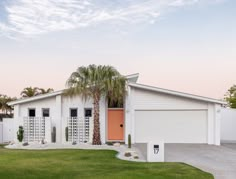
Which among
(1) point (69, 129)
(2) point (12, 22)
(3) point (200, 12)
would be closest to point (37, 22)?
(2) point (12, 22)

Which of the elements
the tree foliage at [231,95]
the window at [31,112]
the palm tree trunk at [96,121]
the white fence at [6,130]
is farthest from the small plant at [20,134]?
the tree foliage at [231,95]

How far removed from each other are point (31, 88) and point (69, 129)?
59.6 feet

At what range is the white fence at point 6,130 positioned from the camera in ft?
65.9

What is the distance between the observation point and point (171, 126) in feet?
60.8

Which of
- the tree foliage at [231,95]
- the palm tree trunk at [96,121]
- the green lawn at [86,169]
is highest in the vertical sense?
the tree foliage at [231,95]

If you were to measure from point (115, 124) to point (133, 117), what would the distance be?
1.33 metres

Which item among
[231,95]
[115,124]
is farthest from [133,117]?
[231,95]

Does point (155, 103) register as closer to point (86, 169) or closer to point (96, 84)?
point (96, 84)

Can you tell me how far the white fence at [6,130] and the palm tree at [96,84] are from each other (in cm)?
602

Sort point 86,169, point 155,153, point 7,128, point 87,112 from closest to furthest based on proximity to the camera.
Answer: point 86,169, point 155,153, point 87,112, point 7,128

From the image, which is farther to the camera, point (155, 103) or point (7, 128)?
point (7, 128)

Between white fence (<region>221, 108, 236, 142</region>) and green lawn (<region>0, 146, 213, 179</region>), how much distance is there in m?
12.4

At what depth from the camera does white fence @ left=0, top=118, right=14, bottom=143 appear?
20094mm

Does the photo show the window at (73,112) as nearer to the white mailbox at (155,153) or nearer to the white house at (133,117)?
the white house at (133,117)
